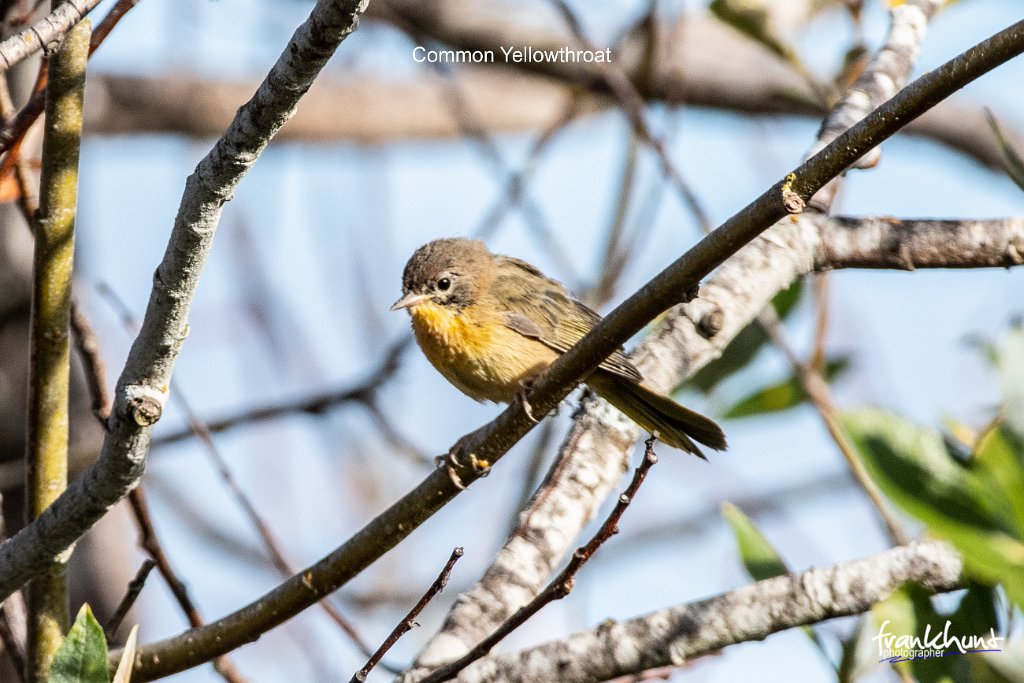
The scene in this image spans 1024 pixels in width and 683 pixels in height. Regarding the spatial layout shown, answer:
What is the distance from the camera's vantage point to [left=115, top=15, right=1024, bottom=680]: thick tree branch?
73.0 inches

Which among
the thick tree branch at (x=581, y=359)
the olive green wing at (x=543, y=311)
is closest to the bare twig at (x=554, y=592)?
the thick tree branch at (x=581, y=359)

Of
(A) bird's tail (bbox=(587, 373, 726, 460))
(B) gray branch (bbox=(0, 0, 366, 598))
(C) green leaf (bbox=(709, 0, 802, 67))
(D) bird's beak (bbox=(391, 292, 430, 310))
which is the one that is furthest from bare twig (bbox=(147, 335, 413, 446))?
(B) gray branch (bbox=(0, 0, 366, 598))

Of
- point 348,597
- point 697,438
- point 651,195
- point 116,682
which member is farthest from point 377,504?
point 116,682

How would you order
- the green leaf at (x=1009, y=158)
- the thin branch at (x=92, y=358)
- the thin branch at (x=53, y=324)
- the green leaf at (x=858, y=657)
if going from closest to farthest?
1. the thin branch at (x=53, y=324)
2. the thin branch at (x=92, y=358)
3. the green leaf at (x=858, y=657)
4. the green leaf at (x=1009, y=158)

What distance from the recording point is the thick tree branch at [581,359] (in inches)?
73.0

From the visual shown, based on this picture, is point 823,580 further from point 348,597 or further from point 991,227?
point 348,597

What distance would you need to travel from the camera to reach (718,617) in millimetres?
2461

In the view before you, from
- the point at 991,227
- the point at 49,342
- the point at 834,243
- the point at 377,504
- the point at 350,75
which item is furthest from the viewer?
the point at 350,75

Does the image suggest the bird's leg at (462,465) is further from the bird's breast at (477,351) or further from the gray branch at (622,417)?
the bird's breast at (477,351)

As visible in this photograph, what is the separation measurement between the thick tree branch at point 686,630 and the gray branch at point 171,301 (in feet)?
3.07

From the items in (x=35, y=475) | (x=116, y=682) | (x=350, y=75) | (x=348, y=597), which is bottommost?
(x=116, y=682)

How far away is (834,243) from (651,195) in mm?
1217

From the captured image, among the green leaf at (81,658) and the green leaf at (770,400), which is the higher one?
the green leaf at (770,400)

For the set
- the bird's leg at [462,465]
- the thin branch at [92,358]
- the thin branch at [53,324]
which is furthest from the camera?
the thin branch at [92,358]
